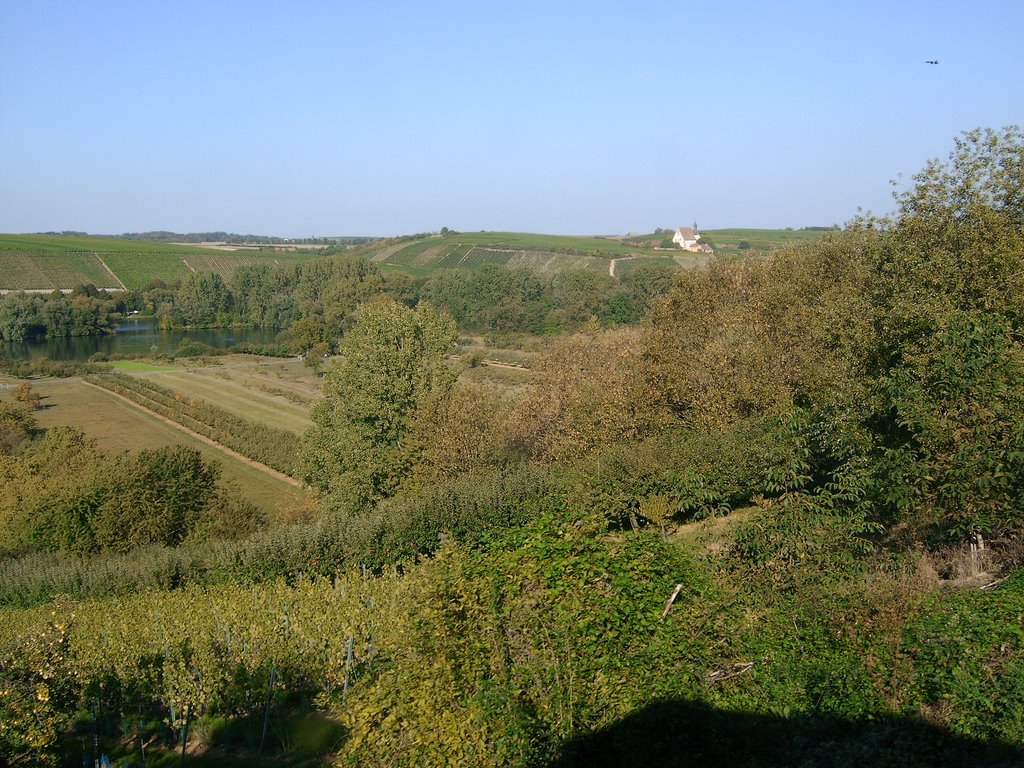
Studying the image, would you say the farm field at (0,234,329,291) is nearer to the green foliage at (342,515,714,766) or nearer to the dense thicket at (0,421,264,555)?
the dense thicket at (0,421,264,555)

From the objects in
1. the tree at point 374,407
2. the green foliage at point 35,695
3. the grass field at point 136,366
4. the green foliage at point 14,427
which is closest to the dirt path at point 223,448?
the tree at point 374,407

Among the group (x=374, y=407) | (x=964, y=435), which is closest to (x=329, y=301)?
(x=374, y=407)

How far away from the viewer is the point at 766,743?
6.57 meters

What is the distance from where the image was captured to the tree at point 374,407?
24.9 m

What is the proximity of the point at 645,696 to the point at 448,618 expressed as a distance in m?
1.69

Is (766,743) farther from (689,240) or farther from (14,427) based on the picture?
(689,240)

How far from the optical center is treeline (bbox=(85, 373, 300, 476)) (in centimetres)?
3862

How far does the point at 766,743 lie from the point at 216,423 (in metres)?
43.8

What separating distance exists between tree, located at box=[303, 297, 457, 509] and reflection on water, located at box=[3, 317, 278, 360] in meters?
57.3

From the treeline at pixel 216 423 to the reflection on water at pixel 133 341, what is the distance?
18.5 meters

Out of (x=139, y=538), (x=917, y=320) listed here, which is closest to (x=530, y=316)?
(x=139, y=538)

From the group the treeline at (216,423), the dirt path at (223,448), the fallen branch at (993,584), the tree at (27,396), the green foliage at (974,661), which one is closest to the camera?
the green foliage at (974,661)

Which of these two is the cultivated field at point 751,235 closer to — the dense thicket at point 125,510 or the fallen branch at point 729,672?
the dense thicket at point 125,510

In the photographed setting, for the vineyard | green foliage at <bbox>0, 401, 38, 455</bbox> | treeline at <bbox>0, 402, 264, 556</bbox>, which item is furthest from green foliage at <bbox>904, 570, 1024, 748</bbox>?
the vineyard
